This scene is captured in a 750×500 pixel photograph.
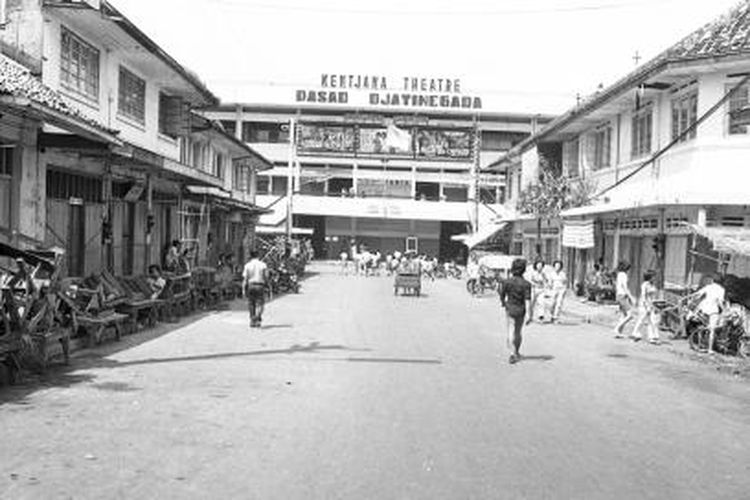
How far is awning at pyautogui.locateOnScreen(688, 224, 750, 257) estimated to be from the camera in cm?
1683

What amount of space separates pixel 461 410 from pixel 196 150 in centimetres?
2729

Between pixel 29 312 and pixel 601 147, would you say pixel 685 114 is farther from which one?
pixel 29 312

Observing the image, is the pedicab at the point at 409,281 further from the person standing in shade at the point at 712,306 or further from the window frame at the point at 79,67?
the person standing in shade at the point at 712,306

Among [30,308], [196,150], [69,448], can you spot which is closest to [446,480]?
[69,448]

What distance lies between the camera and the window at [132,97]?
2233 centimetres

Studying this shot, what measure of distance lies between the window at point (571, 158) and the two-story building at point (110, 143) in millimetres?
14924

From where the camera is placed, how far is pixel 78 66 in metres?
19.3

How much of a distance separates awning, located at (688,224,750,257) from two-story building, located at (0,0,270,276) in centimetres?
1052

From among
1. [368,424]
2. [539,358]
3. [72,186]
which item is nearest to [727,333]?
[539,358]

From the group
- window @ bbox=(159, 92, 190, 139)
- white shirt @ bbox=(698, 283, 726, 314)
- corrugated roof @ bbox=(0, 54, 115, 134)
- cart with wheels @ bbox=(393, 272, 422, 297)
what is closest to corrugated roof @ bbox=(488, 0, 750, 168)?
white shirt @ bbox=(698, 283, 726, 314)

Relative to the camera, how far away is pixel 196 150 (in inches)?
1411

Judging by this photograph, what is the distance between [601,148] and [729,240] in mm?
16898

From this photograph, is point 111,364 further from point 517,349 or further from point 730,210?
point 730,210

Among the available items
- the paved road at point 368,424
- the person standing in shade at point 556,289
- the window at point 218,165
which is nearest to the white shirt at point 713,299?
the paved road at point 368,424
